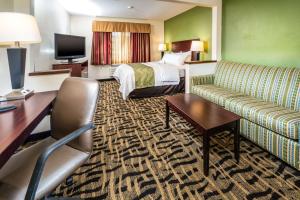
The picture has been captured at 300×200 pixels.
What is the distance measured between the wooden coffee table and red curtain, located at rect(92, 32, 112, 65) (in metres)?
4.94

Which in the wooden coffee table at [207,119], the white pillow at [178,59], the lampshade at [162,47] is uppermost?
the lampshade at [162,47]

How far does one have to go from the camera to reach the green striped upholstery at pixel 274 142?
1702 millimetres

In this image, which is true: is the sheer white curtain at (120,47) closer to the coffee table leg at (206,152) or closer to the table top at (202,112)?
the table top at (202,112)

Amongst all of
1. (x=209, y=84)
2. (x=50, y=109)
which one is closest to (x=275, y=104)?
(x=209, y=84)

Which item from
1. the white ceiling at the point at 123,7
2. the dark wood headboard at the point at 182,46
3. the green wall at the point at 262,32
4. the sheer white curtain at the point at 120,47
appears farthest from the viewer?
the sheer white curtain at the point at 120,47

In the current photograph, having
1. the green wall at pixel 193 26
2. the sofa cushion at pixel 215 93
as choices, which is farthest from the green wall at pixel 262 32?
the sofa cushion at pixel 215 93

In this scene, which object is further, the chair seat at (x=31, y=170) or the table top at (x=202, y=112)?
the table top at (x=202, y=112)

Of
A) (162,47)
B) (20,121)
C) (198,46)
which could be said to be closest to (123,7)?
(162,47)

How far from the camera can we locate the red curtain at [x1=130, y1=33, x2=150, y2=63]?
7176 mm

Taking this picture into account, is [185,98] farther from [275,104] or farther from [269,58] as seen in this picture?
[269,58]

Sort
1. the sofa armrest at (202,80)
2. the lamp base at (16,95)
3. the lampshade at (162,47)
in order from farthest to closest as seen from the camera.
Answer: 1. the lampshade at (162,47)
2. the sofa armrest at (202,80)
3. the lamp base at (16,95)

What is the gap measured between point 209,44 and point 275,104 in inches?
111

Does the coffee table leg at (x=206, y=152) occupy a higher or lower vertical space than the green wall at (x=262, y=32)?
lower

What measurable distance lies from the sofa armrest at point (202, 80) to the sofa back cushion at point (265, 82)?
222mm
